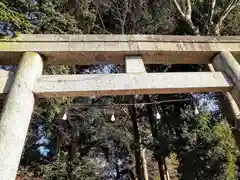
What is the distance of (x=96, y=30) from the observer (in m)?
10.4

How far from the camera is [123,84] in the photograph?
2.83 metres

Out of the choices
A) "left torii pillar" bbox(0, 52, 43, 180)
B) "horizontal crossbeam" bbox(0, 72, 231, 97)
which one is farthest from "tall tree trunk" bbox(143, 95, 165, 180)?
"left torii pillar" bbox(0, 52, 43, 180)

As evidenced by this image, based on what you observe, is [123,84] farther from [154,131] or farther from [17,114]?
[154,131]

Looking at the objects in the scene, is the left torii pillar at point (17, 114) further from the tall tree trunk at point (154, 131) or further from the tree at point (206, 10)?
the tall tree trunk at point (154, 131)

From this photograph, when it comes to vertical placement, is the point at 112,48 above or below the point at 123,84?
above

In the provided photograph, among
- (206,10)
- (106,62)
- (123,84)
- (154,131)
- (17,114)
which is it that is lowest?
(17,114)

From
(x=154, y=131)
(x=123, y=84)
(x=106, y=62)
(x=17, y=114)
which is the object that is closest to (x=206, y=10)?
(x=154, y=131)

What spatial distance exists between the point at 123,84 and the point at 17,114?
102 centimetres

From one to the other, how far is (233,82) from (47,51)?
6.48 ft

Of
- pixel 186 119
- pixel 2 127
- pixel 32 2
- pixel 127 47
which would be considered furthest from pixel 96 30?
pixel 2 127

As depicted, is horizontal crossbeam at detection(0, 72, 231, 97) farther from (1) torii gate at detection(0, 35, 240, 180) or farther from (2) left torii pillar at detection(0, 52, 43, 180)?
(2) left torii pillar at detection(0, 52, 43, 180)

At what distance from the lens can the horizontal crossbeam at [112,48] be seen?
9.95ft

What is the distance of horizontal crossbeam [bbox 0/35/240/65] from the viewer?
3031 millimetres

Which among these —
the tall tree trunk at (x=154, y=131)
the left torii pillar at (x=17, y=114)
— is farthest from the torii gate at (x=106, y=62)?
the tall tree trunk at (x=154, y=131)
